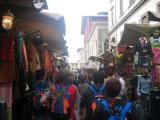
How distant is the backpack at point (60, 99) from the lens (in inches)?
301

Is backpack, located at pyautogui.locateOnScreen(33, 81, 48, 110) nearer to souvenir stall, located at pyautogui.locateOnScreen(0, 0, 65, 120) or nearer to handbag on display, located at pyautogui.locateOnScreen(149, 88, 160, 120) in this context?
souvenir stall, located at pyautogui.locateOnScreen(0, 0, 65, 120)

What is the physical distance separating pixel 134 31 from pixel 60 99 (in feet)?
12.4

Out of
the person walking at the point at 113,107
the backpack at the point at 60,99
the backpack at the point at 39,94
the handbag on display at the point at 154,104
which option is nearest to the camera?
the person walking at the point at 113,107

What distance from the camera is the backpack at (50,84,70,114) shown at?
25.1ft

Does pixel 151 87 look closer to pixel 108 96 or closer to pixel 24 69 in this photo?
pixel 24 69

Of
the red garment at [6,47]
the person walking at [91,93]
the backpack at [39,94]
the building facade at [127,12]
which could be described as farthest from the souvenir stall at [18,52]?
the building facade at [127,12]

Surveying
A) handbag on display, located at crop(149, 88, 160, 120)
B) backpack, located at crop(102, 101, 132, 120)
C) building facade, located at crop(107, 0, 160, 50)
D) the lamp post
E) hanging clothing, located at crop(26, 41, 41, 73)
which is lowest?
handbag on display, located at crop(149, 88, 160, 120)

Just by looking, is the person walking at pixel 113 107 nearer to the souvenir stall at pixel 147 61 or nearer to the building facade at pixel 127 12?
the souvenir stall at pixel 147 61

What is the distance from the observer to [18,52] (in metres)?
7.70

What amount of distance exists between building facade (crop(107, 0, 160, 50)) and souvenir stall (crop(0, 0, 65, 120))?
7305 mm

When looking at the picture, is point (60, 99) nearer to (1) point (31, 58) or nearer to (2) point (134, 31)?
(1) point (31, 58)

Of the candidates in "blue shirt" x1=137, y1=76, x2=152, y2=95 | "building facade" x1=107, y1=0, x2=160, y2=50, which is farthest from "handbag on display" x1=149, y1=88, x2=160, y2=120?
"building facade" x1=107, y1=0, x2=160, y2=50

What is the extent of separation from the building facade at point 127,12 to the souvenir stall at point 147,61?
474 centimetres

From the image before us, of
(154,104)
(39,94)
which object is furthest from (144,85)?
(39,94)
